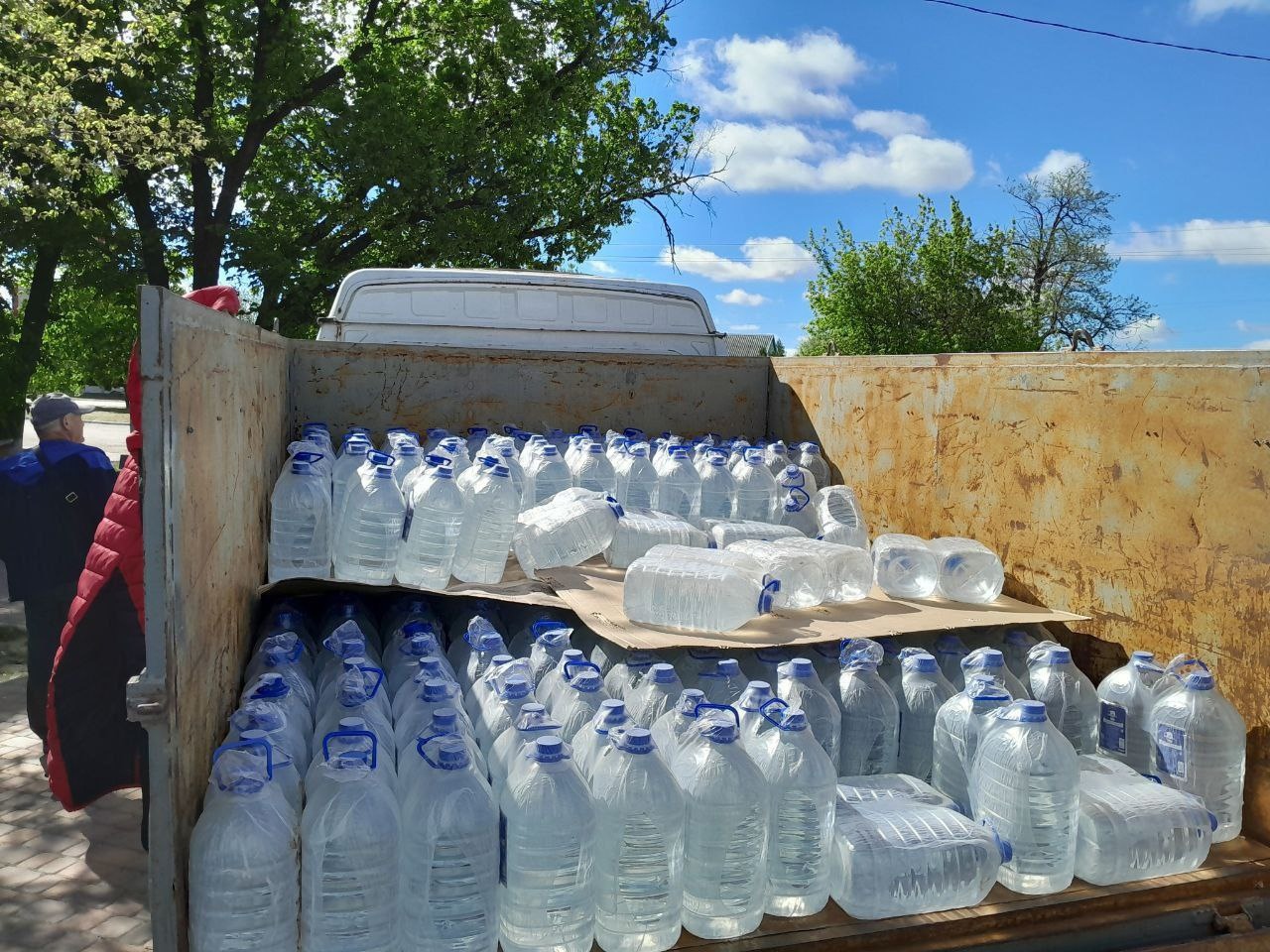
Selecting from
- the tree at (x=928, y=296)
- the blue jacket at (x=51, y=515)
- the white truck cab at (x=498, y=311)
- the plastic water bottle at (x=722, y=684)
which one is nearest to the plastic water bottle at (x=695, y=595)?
the plastic water bottle at (x=722, y=684)

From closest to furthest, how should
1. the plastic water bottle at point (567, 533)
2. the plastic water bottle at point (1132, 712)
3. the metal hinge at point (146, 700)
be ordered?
the metal hinge at point (146, 700)
the plastic water bottle at point (1132, 712)
the plastic water bottle at point (567, 533)

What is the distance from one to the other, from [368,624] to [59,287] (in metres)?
13.5

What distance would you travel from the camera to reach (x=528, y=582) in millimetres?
3658

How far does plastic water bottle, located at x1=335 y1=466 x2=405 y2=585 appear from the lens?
3.69 m

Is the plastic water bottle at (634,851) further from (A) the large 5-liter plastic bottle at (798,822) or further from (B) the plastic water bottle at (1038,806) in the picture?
(B) the plastic water bottle at (1038,806)

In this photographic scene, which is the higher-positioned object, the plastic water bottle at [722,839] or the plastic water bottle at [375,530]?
the plastic water bottle at [375,530]

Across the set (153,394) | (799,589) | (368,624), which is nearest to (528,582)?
(368,624)

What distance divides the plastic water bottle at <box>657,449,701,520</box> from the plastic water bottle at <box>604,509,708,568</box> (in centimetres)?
55

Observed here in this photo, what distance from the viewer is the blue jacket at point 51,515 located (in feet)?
15.1

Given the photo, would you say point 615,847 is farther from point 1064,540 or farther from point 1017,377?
point 1017,377

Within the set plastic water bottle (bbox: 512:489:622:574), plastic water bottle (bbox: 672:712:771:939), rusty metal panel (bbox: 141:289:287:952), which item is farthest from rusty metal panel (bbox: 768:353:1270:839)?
rusty metal panel (bbox: 141:289:287:952)

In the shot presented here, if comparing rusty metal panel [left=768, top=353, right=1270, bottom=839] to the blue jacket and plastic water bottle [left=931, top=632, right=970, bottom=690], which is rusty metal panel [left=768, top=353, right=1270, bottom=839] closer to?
plastic water bottle [left=931, top=632, right=970, bottom=690]

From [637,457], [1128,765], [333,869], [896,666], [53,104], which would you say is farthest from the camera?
[53,104]

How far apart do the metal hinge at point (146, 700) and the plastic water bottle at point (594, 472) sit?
263 cm
